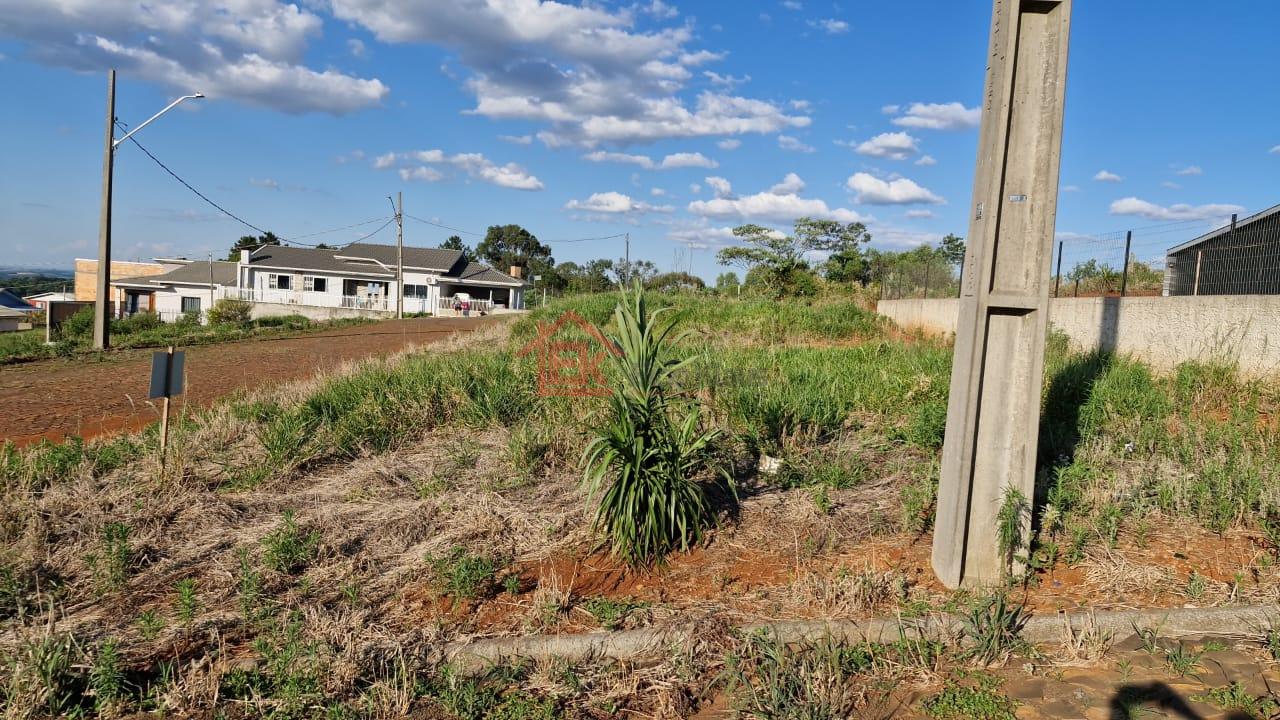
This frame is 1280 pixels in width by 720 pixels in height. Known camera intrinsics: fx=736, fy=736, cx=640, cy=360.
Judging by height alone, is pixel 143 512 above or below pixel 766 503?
below

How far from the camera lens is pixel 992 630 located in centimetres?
A: 309

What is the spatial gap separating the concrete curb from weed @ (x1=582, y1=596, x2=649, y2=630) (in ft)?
0.45

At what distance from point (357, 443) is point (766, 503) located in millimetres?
3551

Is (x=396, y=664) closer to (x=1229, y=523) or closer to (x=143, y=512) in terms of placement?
(x=143, y=512)

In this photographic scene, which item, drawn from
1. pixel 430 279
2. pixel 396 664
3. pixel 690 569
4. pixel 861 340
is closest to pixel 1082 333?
pixel 861 340

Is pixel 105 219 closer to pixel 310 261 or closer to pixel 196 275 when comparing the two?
pixel 310 261

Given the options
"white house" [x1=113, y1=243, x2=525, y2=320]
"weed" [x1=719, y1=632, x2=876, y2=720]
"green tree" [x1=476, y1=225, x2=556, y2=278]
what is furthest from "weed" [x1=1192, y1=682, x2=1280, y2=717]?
"green tree" [x1=476, y1=225, x2=556, y2=278]

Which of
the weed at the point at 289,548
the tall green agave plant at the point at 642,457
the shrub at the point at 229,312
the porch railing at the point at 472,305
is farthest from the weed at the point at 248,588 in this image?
the porch railing at the point at 472,305

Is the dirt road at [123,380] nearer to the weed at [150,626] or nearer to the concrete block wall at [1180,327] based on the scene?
the weed at [150,626]

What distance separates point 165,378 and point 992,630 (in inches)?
218

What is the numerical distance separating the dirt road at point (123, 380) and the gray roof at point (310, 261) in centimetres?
2707

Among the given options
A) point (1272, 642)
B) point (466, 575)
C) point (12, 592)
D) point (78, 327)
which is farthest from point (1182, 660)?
point (78, 327)

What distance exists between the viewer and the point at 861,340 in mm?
12969

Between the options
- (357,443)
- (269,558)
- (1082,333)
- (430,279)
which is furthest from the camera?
(430,279)
